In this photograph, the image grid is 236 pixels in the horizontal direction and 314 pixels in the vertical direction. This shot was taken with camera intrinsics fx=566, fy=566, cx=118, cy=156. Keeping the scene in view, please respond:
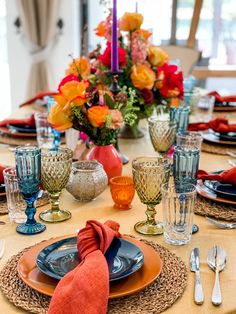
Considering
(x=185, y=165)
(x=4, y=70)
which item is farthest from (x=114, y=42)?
(x=4, y=70)

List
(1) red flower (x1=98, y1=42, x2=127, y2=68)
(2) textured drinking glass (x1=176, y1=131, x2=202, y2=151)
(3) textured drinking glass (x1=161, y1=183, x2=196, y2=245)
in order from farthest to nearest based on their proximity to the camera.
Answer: (1) red flower (x1=98, y1=42, x2=127, y2=68) < (2) textured drinking glass (x1=176, y1=131, x2=202, y2=151) < (3) textured drinking glass (x1=161, y1=183, x2=196, y2=245)

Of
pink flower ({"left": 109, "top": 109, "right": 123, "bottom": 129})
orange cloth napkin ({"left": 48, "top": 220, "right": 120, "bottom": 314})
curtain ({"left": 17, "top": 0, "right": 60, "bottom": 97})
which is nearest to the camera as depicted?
orange cloth napkin ({"left": 48, "top": 220, "right": 120, "bottom": 314})

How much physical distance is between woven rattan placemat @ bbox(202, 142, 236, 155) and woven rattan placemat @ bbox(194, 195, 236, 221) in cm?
50

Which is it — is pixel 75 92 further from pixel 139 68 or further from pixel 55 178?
pixel 139 68

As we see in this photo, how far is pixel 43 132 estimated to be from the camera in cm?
203

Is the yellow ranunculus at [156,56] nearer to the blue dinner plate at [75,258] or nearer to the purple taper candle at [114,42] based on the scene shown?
the purple taper candle at [114,42]

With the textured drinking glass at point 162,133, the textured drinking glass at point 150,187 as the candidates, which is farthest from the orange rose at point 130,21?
the textured drinking glass at point 150,187

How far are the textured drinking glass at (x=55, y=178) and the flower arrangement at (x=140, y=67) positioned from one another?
636mm

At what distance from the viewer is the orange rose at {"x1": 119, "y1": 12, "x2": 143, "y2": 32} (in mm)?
2021

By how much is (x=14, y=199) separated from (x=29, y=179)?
0.10 m

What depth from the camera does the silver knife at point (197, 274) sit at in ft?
3.34

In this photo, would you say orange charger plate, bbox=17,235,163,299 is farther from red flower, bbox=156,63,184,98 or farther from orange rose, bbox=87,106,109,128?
red flower, bbox=156,63,184,98

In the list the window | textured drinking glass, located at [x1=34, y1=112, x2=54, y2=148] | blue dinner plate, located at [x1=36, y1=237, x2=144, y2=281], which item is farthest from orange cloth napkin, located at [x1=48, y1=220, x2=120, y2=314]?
the window

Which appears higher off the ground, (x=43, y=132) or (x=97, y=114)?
(x=97, y=114)
